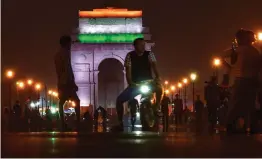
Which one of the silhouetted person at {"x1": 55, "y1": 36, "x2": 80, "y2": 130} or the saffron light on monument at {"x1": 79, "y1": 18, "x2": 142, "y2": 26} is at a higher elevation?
the saffron light on monument at {"x1": 79, "y1": 18, "x2": 142, "y2": 26}

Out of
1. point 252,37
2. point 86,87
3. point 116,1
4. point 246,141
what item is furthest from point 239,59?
point 116,1

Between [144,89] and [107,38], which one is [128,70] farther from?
[107,38]

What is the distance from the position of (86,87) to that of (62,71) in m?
74.3

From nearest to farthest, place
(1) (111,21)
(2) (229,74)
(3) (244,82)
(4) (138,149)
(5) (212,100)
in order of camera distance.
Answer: (4) (138,149) < (3) (244,82) < (2) (229,74) < (5) (212,100) < (1) (111,21)

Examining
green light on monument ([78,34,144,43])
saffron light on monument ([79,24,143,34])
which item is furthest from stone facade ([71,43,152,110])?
saffron light on monument ([79,24,143,34])

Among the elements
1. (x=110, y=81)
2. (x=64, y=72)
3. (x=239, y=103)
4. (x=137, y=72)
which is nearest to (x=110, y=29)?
(x=110, y=81)

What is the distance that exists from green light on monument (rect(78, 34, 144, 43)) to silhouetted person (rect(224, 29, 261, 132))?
7744 cm

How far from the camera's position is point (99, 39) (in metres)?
90.1

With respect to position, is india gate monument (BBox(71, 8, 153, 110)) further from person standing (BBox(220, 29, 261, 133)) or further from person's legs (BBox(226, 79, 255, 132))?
person's legs (BBox(226, 79, 255, 132))

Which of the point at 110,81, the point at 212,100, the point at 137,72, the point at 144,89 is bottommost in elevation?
the point at 144,89

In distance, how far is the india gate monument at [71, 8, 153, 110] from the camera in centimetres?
8912

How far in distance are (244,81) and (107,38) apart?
78726 millimetres

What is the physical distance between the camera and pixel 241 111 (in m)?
11.6

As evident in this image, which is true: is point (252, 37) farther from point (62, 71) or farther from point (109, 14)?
point (109, 14)
